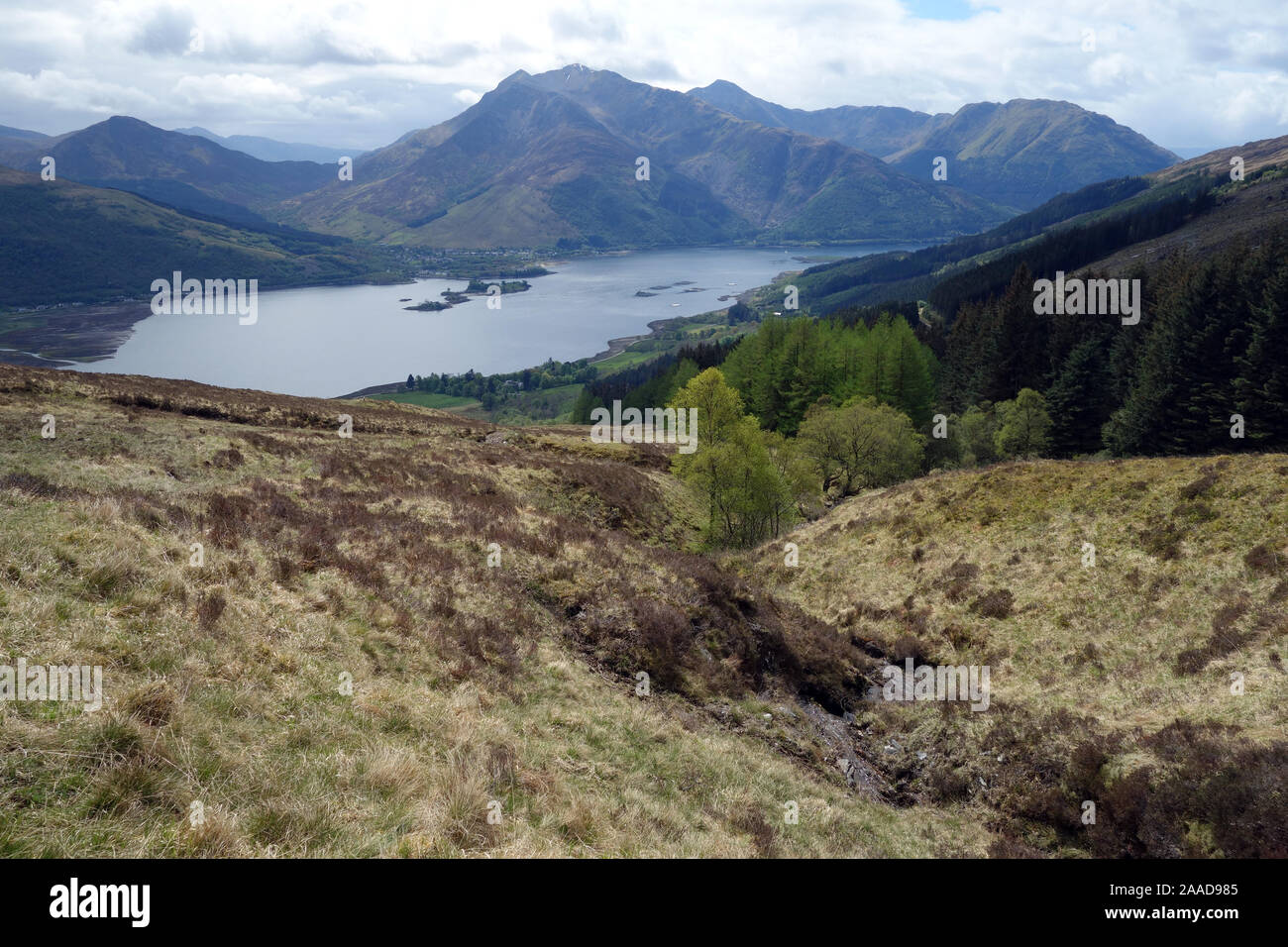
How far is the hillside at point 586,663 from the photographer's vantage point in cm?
743

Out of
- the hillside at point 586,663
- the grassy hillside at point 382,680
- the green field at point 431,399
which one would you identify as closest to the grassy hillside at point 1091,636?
the hillside at point 586,663

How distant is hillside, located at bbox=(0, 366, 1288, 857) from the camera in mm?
7430

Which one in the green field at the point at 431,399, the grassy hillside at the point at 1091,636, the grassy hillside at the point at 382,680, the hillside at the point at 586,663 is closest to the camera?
the grassy hillside at the point at 382,680

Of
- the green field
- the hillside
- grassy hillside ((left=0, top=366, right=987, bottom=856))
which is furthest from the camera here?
the green field

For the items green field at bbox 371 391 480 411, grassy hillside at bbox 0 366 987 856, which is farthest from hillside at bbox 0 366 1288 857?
green field at bbox 371 391 480 411

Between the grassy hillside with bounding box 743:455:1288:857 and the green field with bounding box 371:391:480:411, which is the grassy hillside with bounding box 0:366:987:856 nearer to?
the grassy hillside with bounding box 743:455:1288:857

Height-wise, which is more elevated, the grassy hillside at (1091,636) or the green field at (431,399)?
the green field at (431,399)

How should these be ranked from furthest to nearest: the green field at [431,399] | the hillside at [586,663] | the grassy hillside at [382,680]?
the green field at [431,399] < the hillside at [586,663] < the grassy hillside at [382,680]

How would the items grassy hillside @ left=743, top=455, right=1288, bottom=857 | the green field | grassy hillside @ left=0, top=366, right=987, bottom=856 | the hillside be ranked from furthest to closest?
1. the green field
2. grassy hillside @ left=743, top=455, right=1288, bottom=857
3. the hillside
4. grassy hillside @ left=0, top=366, right=987, bottom=856

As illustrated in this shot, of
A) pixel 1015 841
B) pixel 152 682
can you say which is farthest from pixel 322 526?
pixel 1015 841

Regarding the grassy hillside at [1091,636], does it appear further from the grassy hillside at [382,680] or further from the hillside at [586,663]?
the grassy hillside at [382,680]

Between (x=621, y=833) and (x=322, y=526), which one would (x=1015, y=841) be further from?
(x=322, y=526)

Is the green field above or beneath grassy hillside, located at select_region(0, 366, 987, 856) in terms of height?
above

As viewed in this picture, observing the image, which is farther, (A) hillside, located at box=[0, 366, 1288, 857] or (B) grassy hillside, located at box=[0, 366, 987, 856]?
(A) hillside, located at box=[0, 366, 1288, 857]
